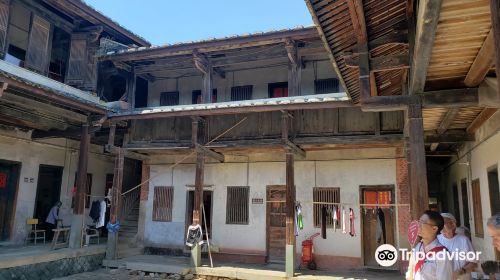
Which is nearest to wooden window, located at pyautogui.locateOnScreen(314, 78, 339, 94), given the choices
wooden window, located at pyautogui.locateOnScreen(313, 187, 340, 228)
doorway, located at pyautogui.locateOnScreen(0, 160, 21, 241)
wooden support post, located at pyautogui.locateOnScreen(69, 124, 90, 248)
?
wooden window, located at pyautogui.locateOnScreen(313, 187, 340, 228)

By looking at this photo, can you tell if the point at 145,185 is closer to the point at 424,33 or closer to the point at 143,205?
the point at 143,205

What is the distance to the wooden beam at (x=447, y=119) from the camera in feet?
27.1

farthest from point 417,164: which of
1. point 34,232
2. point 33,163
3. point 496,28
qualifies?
point 33,163

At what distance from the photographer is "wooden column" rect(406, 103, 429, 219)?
19.5 feet

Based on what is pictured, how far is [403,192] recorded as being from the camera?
12.6 meters

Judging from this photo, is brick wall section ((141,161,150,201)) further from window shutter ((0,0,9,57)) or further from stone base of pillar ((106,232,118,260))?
window shutter ((0,0,9,57))

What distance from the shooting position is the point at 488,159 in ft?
29.7

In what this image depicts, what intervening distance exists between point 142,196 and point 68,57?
244 inches

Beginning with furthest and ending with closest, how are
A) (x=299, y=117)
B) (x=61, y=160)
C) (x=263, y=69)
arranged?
(x=61, y=160)
(x=263, y=69)
(x=299, y=117)

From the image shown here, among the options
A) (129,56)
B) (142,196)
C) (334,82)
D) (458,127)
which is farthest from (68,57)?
(458,127)

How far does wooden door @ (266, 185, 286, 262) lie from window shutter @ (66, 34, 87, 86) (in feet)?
26.6

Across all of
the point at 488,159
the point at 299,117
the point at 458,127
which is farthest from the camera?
the point at 299,117

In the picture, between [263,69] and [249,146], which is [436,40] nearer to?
[249,146]

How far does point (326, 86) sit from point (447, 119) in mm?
5520
